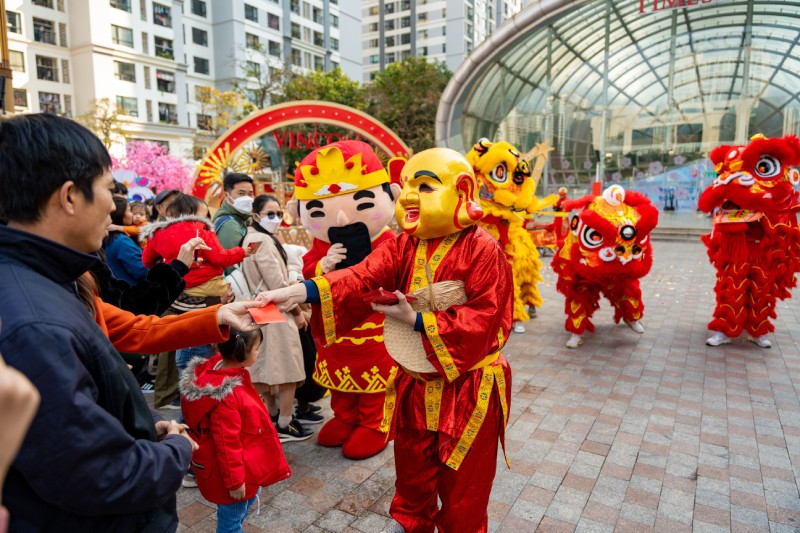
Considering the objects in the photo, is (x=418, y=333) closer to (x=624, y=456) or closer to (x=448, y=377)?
(x=448, y=377)

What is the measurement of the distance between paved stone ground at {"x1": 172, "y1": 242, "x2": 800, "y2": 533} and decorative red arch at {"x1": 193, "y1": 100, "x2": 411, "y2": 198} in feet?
20.2

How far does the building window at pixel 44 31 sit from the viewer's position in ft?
98.9

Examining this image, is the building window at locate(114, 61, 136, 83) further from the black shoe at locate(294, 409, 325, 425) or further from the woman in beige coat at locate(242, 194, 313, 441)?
the black shoe at locate(294, 409, 325, 425)

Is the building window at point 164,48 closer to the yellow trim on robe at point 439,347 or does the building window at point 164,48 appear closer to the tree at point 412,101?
the tree at point 412,101

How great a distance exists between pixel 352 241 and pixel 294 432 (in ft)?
4.89

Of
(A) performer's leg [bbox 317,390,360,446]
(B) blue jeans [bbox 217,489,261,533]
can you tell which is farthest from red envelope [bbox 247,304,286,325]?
(A) performer's leg [bbox 317,390,360,446]

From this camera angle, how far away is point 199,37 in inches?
1540

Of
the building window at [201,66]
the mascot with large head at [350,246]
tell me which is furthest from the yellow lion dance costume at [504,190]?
the building window at [201,66]

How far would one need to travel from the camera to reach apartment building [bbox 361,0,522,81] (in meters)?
50.8

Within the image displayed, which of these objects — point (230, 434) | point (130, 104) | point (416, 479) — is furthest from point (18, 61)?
point (416, 479)

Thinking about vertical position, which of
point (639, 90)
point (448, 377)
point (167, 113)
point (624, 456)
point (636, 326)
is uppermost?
point (167, 113)

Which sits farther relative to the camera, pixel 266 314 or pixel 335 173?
pixel 335 173

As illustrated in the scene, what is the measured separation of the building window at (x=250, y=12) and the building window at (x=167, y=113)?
10.2 metres

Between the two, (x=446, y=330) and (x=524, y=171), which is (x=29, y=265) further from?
(x=524, y=171)
